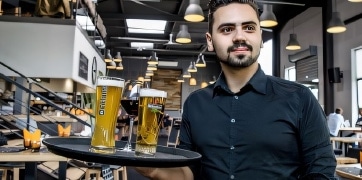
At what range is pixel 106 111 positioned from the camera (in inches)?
45.3

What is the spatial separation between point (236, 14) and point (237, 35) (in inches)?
3.4

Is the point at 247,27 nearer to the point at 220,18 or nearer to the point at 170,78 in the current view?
the point at 220,18

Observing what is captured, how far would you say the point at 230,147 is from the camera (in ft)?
4.29

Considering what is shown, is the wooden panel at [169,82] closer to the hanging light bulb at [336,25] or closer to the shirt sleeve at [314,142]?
the hanging light bulb at [336,25]

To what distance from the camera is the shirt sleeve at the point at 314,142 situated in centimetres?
123

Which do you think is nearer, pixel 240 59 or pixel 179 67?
pixel 240 59

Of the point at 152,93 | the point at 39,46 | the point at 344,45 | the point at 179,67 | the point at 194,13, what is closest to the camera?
the point at 152,93

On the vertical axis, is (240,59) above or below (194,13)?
below

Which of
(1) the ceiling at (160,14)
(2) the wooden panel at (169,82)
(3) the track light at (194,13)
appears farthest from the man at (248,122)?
(2) the wooden panel at (169,82)

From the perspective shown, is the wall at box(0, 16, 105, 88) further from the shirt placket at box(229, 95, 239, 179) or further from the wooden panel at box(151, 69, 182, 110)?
the wooden panel at box(151, 69, 182, 110)

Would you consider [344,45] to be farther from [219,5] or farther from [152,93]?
[152,93]

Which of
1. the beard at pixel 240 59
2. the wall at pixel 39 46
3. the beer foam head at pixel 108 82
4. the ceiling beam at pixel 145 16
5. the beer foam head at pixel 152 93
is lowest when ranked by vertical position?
the beer foam head at pixel 152 93

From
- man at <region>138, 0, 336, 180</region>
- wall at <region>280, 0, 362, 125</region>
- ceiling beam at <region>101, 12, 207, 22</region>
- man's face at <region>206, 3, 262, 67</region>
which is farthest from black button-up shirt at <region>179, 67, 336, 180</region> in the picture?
ceiling beam at <region>101, 12, 207, 22</region>

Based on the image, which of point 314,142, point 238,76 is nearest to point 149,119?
point 238,76
